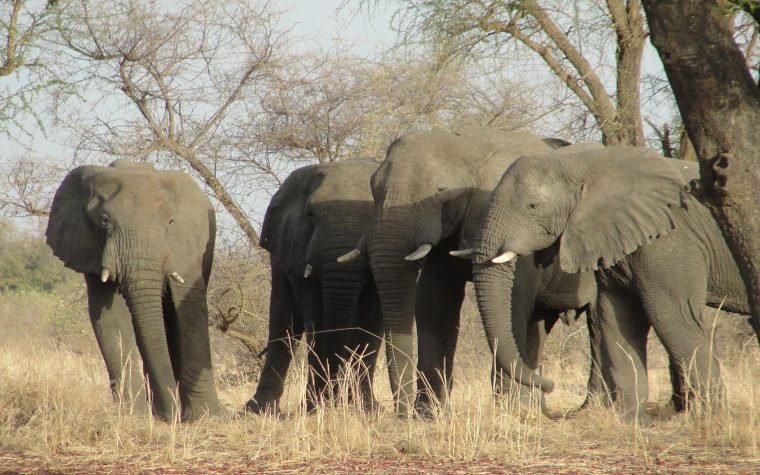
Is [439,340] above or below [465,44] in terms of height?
below

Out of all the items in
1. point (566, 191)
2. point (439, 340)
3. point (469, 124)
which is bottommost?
point (439, 340)

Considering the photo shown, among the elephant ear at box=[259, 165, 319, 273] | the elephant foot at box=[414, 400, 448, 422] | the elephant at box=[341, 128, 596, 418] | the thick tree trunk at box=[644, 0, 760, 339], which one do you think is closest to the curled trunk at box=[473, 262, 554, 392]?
the elephant at box=[341, 128, 596, 418]

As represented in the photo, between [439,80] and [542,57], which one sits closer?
[542,57]

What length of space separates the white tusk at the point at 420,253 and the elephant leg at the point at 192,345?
8.22 feet

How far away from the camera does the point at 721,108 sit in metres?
6.68

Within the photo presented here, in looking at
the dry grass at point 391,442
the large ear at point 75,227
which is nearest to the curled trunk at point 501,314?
the dry grass at point 391,442

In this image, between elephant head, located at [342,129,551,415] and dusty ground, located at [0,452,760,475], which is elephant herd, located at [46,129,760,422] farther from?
Answer: dusty ground, located at [0,452,760,475]

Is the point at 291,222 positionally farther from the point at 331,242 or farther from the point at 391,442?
the point at 391,442

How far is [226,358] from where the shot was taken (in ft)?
51.2

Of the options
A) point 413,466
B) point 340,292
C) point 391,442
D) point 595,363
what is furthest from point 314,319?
point 413,466

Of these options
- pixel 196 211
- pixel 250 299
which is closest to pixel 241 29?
pixel 250 299

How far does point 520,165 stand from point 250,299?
24.8ft

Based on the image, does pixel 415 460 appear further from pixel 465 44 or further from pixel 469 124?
pixel 469 124

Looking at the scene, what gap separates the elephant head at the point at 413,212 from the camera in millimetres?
8922
